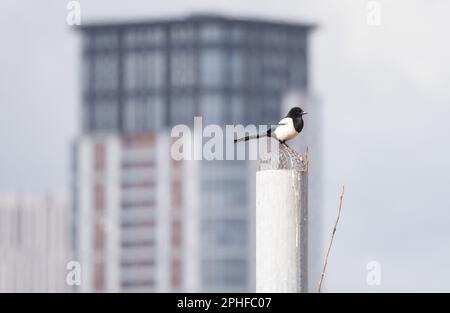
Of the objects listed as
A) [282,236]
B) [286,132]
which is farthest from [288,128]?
[282,236]

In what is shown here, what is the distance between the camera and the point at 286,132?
856 inches

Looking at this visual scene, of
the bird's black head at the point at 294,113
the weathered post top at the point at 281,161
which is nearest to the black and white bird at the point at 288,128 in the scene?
the bird's black head at the point at 294,113

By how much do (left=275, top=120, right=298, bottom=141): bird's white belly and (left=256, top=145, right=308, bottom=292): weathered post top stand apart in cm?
765

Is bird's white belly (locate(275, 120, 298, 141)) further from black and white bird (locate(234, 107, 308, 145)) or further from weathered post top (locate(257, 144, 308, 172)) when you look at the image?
weathered post top (locate(257, 144, 308, 172))

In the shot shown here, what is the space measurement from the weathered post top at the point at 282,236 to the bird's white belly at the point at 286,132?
7649 millimetres

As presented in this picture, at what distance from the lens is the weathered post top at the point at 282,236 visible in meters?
13.5

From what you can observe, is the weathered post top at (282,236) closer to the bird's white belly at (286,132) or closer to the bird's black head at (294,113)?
the bird's white belly at (286,132)

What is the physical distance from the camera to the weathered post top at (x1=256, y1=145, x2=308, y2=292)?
13484mm

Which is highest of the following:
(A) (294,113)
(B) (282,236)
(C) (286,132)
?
(A) (294,113)

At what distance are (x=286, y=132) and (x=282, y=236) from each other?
8272 mm

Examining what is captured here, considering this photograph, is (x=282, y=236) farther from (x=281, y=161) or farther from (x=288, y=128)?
(x=288, y=128)

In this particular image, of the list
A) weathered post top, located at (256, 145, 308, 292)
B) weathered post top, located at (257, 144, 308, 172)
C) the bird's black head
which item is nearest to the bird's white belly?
the bird's black head
